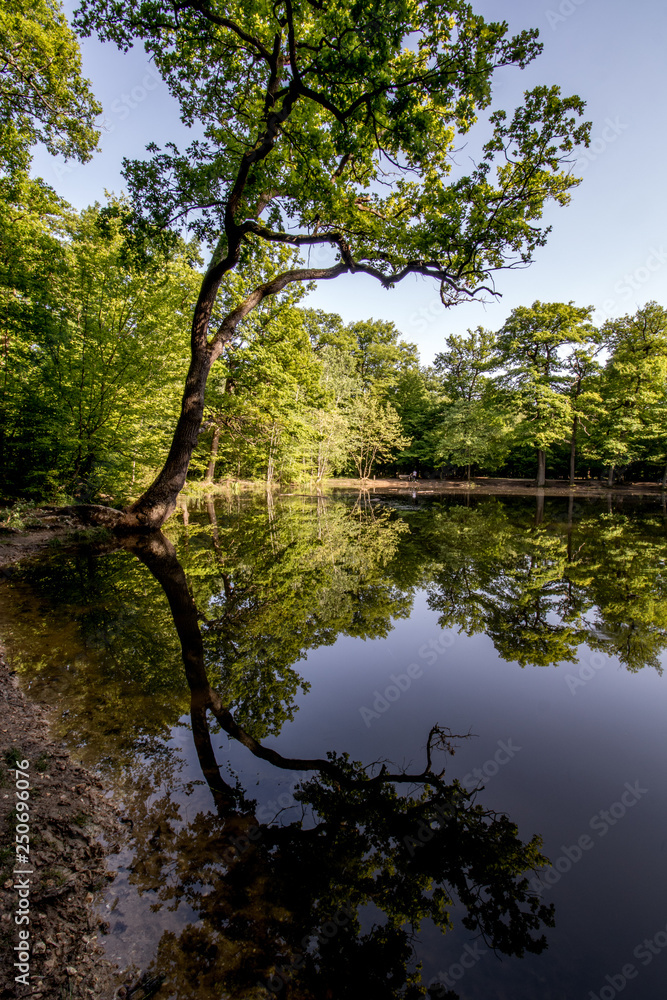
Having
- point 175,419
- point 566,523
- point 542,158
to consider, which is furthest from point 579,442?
point 175,419

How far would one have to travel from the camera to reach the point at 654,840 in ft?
7.53

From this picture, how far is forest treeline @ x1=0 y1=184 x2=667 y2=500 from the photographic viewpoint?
32.4ft

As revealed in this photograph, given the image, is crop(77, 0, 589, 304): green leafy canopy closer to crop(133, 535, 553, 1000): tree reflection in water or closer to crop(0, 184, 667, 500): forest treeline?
crop(0, 184, 667, 500): forest treeline

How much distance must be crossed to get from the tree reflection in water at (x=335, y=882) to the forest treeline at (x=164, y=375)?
34.9 ft

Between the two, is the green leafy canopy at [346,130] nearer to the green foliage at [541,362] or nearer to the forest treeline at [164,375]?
the forest treeline at [164,375]

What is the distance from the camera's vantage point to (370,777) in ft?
8.79

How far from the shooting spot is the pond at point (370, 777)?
1.66m

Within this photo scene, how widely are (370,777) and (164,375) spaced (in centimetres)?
1167

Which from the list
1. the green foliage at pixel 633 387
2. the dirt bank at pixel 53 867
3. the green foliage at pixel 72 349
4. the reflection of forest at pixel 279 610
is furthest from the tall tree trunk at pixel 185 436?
the green foliage at pixel 633 387

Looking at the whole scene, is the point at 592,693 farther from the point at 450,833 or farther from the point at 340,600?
the point at 340,600

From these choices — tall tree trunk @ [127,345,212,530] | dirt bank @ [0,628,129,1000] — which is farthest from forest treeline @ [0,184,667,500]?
dirt bank @ [0,628,129,1000]

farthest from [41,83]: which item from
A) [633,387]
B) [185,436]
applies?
[633,387]

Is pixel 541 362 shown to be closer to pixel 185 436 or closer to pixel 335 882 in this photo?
pixel 185 436

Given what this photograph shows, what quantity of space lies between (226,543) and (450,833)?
897 cm
